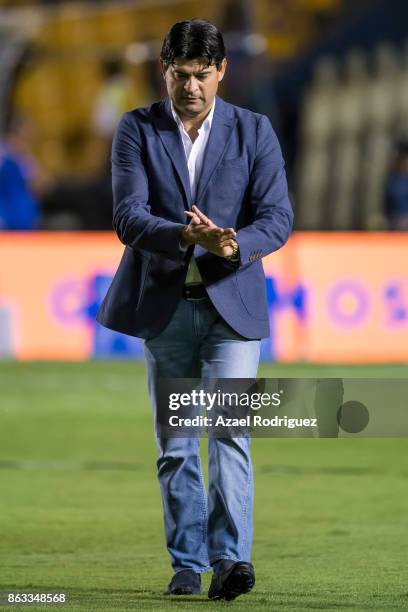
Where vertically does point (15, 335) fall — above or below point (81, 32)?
below

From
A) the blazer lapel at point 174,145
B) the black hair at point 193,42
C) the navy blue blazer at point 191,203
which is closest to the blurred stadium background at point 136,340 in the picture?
the navy blue blazer at point 191,203

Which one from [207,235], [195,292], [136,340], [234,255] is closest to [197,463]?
[195,292]

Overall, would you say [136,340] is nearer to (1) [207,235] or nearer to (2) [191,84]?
(2) [191,84]

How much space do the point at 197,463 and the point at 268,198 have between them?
1.04 meters

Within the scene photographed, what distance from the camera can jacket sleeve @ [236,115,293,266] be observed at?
6059mm

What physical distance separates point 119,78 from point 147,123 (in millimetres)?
15990

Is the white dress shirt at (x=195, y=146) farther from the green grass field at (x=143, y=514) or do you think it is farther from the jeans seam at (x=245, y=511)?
the green grass field at (x=143, y=514)

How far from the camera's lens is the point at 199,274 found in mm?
6133

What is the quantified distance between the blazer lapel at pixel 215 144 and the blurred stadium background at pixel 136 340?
5.10ft

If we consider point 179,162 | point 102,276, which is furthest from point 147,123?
point 102,276

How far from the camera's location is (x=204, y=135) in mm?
6234

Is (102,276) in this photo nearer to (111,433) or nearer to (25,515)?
(111,433)

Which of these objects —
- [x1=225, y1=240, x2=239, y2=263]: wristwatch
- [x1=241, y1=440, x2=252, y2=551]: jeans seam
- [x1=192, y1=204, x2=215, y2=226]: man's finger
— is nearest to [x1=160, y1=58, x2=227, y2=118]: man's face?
[x1=192, y1=204, x2=215, y2=226]: man's finger

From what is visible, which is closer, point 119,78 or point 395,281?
point 395,281
